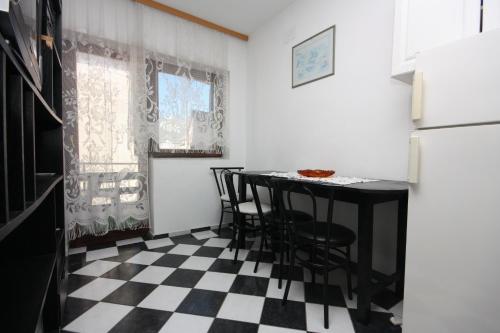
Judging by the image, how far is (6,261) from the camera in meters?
1.06

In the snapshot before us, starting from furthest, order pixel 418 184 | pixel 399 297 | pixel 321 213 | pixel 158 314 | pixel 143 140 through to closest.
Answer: pixel 143 140
pixel 321 213
pixel 399 297
pixel 158 314
pixel 418 184

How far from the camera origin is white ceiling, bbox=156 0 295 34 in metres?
2.61

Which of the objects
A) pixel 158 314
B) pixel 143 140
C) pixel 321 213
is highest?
pixel 143 140

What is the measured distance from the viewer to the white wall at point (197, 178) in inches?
108

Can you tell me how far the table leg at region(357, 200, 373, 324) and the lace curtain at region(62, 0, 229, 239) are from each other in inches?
81.8

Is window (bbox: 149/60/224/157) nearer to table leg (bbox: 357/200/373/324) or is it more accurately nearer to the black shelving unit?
the black shelving unit

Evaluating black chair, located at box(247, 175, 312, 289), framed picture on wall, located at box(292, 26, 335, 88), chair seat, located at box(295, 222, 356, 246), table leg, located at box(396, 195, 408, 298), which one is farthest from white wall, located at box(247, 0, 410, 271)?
black chair, located at box(247, 175, 312, 289)

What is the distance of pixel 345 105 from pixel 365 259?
1313mm

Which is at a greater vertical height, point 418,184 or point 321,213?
point 418,184

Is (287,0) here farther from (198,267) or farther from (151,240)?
(151,240)

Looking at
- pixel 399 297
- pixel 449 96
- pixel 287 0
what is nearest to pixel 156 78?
pixel 287 0

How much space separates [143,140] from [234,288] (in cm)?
177

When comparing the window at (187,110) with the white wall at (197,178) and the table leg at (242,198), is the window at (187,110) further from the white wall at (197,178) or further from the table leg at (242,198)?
the table leg at (242,198)

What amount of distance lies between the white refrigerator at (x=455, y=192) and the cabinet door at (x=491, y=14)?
0.34m
